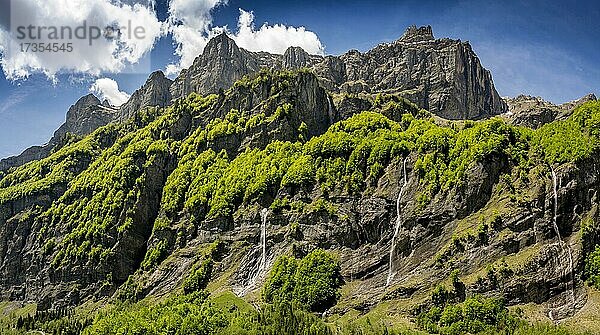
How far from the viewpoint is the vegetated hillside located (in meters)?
123

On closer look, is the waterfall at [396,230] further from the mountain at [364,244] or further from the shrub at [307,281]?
the shrub at [307,281]

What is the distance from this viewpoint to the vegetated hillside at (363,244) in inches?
4850

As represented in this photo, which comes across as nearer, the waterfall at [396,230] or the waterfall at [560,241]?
the waterfall at [560,241]

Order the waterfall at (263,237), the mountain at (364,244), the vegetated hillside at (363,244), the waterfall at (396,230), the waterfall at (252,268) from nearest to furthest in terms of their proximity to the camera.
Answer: the mountain at (364,244), the vegetated hillside at (363,244), the waterfall at (396,230), the waterfall at (252,268), the waterfall at (263,237)

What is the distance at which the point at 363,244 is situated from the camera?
152000mm

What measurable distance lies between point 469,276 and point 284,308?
4512cm

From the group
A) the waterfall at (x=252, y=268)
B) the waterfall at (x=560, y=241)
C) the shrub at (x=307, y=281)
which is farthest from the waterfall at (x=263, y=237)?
the waterfall at (x=560, y=241)

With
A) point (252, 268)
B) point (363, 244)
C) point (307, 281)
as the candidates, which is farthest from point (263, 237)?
point (363, 244)

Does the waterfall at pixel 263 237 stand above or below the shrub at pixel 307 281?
above

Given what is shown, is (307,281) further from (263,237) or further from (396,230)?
(396,230)

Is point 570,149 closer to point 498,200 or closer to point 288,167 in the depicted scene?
point 498,200

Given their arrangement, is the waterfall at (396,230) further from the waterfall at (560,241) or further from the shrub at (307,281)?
the waterfall at (560,241)

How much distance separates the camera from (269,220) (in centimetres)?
16938

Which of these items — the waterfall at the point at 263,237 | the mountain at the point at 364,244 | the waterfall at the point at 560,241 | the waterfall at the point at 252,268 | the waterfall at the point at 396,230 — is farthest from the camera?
the waterfall at the point at 263,237
